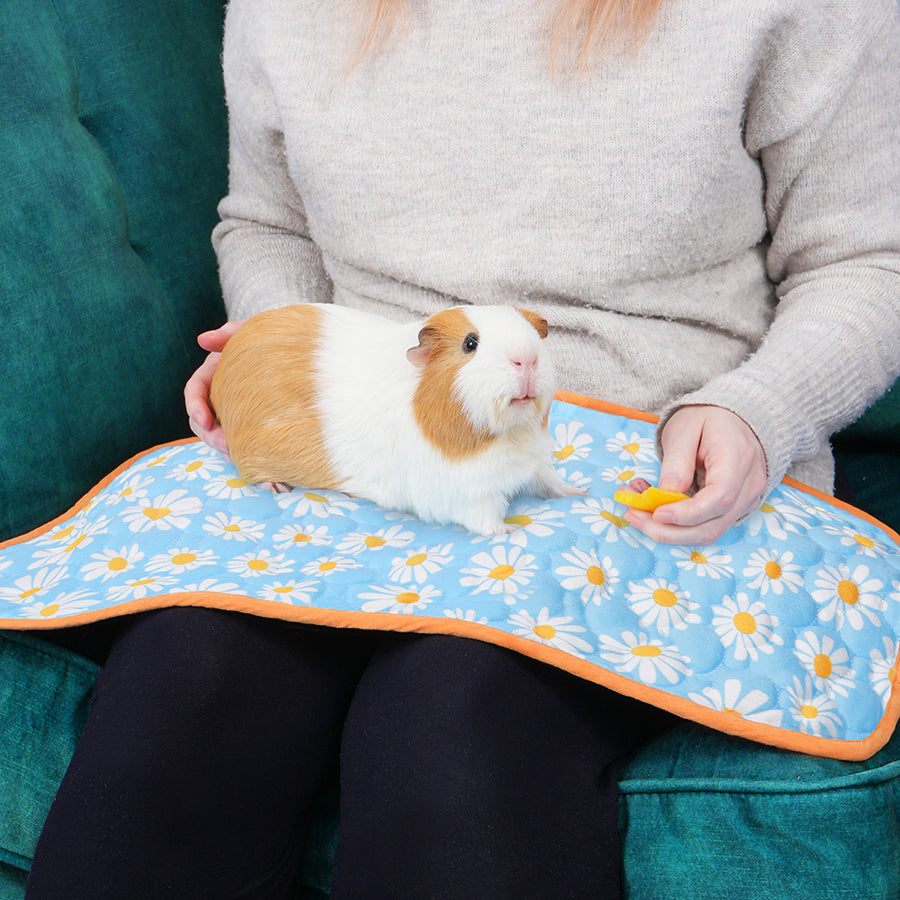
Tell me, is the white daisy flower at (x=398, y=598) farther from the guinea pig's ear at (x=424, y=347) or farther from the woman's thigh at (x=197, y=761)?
the guinea pig's ear at (x=424, y=347)

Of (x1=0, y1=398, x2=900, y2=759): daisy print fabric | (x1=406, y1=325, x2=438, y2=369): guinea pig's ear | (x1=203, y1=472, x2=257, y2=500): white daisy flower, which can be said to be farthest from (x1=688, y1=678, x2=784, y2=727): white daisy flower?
(x1=203, y1=472, x2=257, y2=500): white daisy flower

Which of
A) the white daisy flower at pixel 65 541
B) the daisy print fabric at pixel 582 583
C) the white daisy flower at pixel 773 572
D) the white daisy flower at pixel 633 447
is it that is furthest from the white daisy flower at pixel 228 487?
the white daisy flower at pixel 773 572

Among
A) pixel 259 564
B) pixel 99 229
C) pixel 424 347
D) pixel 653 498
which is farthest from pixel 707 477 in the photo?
pixel 99 229

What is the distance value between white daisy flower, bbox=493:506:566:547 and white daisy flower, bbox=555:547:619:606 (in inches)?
1.2

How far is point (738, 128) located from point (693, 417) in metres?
0.30

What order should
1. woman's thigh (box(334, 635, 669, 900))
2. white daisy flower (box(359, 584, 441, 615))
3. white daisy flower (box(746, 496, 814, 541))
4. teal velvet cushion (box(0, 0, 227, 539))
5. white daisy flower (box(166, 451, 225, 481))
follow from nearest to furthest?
woman's thigh (box(334, 635, 669, 900)), white daisy flower (box(359, 584, 441, 615)), white daisy flower (box(746, 496, 814, 541)), white daisy flower (box(166, 451, 225, 481)), teal velvet cushion (box(0, 0, 227, 539))

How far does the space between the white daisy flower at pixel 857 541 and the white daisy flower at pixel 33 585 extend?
0.68 m

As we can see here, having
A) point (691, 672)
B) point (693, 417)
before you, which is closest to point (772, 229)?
point (693, 417)

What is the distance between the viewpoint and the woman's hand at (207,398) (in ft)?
2.91

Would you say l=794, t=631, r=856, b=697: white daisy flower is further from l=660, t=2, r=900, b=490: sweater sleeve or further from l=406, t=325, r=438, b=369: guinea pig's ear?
l=406, t=325, r=438, b=369: guinea pig's ear

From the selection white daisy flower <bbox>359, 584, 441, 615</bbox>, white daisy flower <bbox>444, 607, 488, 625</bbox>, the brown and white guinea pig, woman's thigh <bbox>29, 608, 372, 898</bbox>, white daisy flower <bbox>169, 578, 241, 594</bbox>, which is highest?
the brown and white guinea pig

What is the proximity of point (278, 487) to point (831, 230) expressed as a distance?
0.61 meters

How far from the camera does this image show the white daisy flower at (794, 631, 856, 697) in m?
0.65

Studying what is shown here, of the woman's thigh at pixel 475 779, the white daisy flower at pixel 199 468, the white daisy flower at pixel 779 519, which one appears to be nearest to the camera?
the woman's thigh at pixel 475 779
